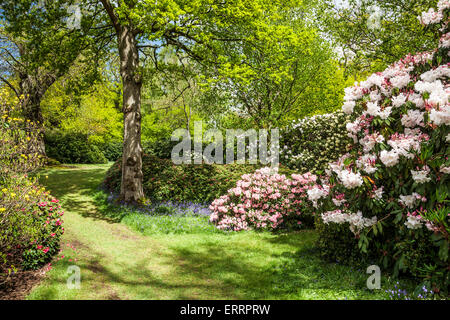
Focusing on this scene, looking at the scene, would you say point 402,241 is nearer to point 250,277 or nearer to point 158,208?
point 250,277

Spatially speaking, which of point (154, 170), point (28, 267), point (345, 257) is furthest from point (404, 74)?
point (154, 170)

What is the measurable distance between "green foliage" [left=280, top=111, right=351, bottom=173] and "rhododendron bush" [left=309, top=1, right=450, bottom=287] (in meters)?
5.16

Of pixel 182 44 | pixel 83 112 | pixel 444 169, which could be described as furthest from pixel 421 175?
pixel 83 112

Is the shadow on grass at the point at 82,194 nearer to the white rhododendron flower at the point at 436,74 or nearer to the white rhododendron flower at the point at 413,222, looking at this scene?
the white rhododendron flower at the point at 413,222

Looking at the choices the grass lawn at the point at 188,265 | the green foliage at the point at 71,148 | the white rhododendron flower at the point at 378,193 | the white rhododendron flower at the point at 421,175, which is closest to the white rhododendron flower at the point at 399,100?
the white rhododendron flower at the point at 421,175

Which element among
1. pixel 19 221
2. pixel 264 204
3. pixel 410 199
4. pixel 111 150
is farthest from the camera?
pixel 111 150

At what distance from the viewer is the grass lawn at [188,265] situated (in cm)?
466

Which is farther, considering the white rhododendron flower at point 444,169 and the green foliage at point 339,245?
the green foliage at point 339,245

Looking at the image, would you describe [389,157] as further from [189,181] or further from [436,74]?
[189,181]

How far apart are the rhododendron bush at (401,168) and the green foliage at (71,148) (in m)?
26.0

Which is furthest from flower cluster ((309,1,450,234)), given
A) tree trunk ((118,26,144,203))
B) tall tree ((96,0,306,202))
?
tree trunk ((118,26,144,203))

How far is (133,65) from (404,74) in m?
8.83

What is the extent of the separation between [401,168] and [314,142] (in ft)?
24.3

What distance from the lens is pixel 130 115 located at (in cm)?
1055
